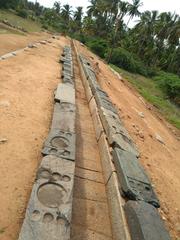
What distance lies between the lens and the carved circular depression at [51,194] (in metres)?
2.84

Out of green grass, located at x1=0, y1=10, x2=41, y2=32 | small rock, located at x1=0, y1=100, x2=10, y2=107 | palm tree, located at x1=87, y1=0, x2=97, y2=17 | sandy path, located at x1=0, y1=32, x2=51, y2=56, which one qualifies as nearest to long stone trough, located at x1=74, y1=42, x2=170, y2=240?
small rock, located at x1=0, y1=100, x2=10, y2=107

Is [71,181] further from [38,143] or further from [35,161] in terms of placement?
[38,143]

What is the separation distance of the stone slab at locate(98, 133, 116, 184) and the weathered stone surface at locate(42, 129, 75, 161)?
22.5 inches

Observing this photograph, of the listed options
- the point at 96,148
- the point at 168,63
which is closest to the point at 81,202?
the point at 96,148

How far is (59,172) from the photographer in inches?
131

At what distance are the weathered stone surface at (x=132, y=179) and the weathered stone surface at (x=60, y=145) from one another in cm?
67

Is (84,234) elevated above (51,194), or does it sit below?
below

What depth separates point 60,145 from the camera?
4.00 meters

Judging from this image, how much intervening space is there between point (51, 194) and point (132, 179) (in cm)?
121

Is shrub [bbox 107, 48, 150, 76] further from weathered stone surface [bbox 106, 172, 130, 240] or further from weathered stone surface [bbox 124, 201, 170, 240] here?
weathered stone surface [bbox 124, 201, 170, 240]

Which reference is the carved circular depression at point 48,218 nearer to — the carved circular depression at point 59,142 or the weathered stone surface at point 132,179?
the weathered stone surface at point 132,179

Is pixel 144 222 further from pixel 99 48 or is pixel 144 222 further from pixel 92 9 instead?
pixel 92 9

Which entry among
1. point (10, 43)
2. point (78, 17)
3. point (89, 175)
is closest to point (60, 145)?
point (89, 175)

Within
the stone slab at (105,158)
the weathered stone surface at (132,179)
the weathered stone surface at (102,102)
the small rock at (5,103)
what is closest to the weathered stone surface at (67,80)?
the weathered stone surface at (102,102)
